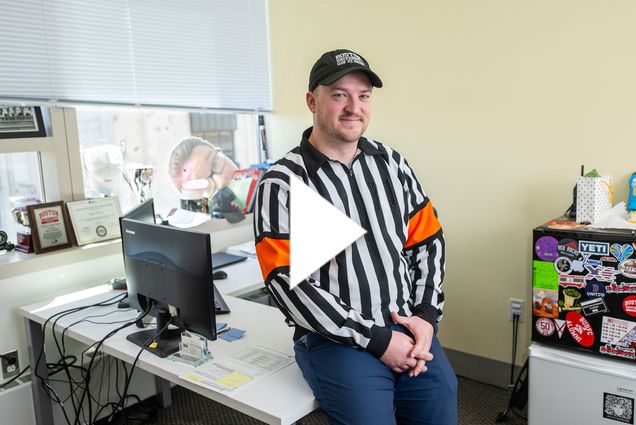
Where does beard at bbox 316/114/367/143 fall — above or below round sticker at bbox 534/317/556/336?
above

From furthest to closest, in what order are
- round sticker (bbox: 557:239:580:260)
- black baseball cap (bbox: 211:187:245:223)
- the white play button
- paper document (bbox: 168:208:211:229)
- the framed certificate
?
black baseball cap (bbox: 211:187:245:223)
paper document (bbox: 168:208:211:229)
the framed certificate
round sticker (bbox: 557:239:580:260)
the white play button

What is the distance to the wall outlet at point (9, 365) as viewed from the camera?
2295mm

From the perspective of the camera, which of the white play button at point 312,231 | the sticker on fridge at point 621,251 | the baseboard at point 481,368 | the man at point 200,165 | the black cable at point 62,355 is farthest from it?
the man at point 200,165

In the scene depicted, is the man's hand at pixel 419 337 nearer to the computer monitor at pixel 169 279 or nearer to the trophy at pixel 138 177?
the computer monitor at pixel 169 279

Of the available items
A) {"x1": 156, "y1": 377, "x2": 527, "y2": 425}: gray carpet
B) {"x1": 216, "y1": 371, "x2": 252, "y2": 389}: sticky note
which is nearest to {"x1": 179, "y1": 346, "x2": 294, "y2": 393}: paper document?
{"x1": 216, "y1": 371, "x2": 252, "y2": 389}: sticky note

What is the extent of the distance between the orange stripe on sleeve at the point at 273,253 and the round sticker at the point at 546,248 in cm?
115

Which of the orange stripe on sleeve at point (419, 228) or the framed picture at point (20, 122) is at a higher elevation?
the framed picture at point (20, 122)

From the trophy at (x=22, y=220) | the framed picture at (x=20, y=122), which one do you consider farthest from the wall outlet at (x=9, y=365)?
the framed picture at (x=20, y=122)

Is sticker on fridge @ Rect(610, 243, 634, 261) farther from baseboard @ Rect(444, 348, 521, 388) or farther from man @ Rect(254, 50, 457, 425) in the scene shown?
baseboard @ Rect(444, 348, 521, 388)

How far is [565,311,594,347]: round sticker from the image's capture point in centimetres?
205

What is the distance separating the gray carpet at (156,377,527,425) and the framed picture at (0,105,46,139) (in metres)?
1.53

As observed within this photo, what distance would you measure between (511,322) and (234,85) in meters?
2.20

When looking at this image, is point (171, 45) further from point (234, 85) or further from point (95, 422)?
point (95, 422)

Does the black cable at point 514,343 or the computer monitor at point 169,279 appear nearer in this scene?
the computer monitor at point 169,279
